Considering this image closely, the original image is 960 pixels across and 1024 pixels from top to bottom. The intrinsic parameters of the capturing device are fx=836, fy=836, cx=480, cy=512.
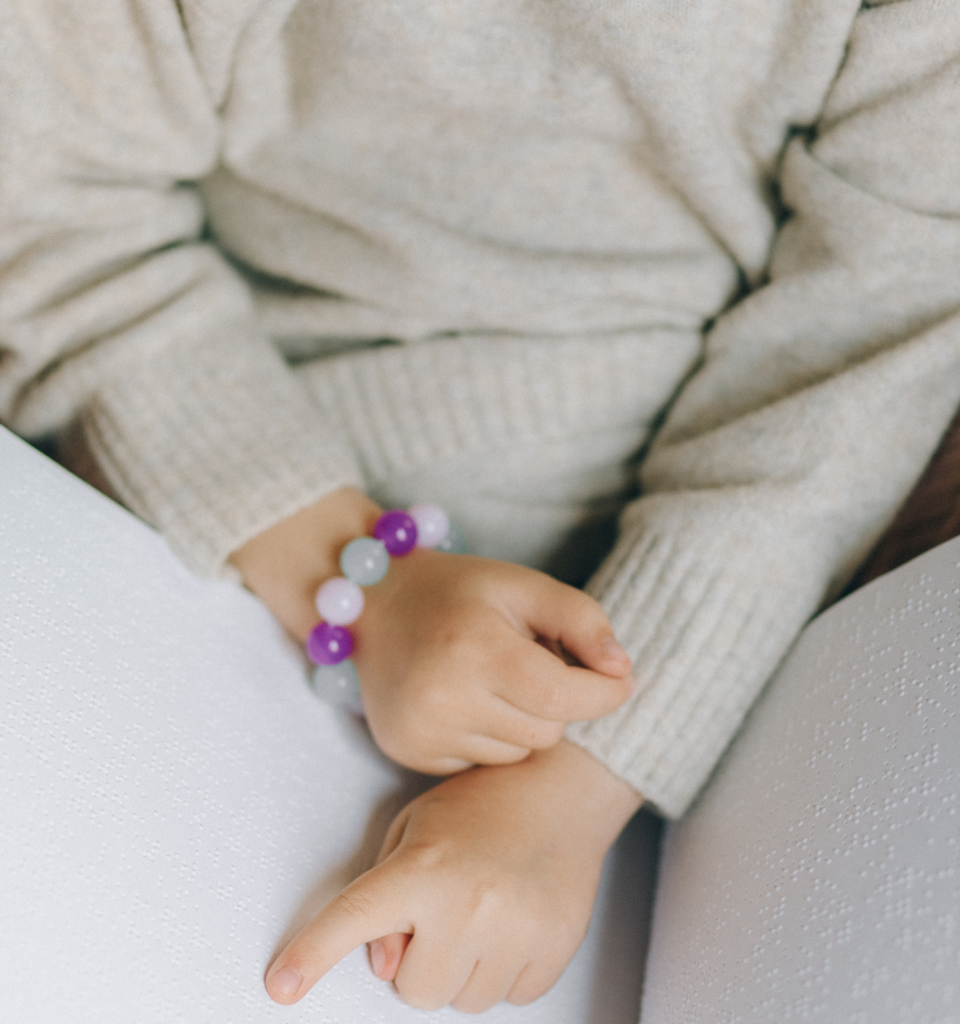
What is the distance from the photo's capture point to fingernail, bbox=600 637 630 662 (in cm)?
42

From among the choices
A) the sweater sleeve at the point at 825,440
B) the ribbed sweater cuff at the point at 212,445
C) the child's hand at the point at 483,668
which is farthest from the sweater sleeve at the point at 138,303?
the sweater sleeve at the point at 825,440

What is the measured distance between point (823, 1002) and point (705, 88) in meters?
0.43

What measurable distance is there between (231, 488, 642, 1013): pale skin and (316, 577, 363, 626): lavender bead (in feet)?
0.04

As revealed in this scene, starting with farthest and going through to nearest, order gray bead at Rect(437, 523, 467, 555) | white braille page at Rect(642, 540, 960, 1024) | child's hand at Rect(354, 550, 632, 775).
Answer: gray bead at Rect(437, 523, 467, 555) → child's hand at Rect(354, 550, 632, 775) → white braille page at Rect(642, 540, 960, 1024)

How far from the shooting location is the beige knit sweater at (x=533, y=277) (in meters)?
0.44

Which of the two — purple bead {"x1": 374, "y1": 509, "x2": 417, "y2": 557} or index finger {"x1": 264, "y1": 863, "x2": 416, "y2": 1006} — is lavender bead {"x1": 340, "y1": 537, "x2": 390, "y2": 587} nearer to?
purple bead {"x1": 374, "y1": 509, "x2": 417, "y2": 557}

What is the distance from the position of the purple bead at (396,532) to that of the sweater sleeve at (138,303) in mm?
40

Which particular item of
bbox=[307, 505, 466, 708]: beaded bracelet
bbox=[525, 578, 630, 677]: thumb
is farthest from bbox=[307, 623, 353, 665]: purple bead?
bbox=[525, 578, 630, 677]: thumb

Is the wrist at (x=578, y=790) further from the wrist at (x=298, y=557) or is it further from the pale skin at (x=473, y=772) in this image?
the wrist at (x=298, y=557)

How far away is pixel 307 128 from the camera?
19.8 inches

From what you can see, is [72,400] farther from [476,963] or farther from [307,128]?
[476,963]

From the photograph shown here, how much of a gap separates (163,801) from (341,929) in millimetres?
92

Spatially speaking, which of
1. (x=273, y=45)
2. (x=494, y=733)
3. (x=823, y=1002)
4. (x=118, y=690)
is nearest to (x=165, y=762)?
(x=118, y=690)

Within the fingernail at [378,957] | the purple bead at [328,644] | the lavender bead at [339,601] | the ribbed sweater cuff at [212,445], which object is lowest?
the fingernail at [378,957]
